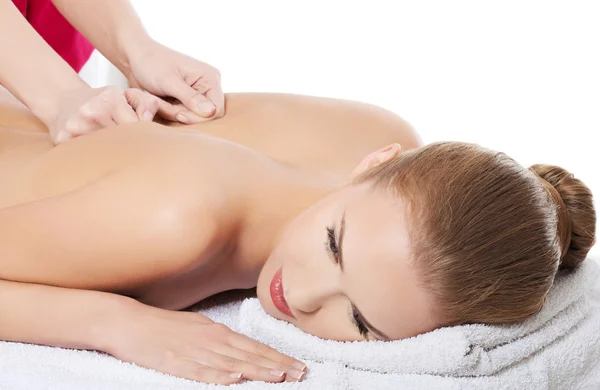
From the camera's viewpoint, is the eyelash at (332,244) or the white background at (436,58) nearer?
the eyelash at (332,244)

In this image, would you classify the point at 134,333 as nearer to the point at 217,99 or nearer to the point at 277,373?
the point at 277,373

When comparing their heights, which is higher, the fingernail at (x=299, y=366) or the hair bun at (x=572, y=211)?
the hair bun at (x=572, y=211)

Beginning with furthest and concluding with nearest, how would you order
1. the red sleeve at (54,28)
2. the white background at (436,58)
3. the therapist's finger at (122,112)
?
the white background at (436,58) → the red sleeve at (54,28) → the therapist's finger at (122,112)

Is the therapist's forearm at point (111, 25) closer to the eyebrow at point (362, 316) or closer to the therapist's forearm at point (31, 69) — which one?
the therapist's forearm at point (31, 69)

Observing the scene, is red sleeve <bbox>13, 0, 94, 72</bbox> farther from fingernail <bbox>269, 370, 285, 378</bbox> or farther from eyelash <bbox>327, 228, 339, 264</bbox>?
fingernail <bbox>269, 370, 285, 378</bbox>

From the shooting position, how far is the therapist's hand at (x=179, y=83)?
1.74m

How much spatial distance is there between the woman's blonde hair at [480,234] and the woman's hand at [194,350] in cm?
26

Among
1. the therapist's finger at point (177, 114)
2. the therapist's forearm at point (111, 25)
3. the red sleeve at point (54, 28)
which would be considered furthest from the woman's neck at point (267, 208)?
the red sleeve at point (54, 28)

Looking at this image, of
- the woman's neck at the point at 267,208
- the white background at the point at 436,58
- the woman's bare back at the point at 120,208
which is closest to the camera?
the woman's bare back at the point at 120,208

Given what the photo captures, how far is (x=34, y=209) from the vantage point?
1362 mm

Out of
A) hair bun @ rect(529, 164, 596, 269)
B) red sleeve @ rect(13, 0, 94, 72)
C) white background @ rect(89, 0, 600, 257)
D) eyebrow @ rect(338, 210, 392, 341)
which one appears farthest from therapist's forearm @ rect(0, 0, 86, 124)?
white background @ rect(89, 0, 600, 257)

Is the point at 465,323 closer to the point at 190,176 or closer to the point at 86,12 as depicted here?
the point at 190,176

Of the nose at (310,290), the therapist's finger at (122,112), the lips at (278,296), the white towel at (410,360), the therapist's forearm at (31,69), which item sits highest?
the therapist's forearm at (31,69)

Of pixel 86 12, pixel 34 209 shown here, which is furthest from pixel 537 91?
pixel 34 209
